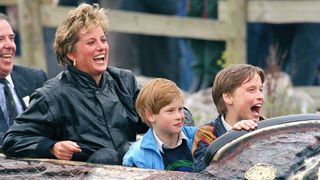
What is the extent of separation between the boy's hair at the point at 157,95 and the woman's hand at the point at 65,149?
38cm

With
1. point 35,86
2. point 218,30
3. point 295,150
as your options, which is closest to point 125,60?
point 218,30

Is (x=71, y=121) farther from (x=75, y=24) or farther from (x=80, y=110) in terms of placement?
(x=75, y=24)

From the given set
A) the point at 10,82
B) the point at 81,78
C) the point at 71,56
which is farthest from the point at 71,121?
the point at 10,82

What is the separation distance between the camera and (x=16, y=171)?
6152mm

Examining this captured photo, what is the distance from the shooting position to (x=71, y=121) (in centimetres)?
663

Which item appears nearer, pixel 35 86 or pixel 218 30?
pixel 35 86

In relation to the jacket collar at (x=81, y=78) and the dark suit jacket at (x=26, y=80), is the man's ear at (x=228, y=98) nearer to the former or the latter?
the jacket collar at (x=81, y=78)

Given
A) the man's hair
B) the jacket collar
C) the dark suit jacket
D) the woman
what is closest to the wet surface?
the woman

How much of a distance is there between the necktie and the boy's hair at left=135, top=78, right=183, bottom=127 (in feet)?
3.72

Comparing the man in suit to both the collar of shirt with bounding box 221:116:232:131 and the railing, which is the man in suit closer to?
the collar of shirt with bounding box 221:116:232:131

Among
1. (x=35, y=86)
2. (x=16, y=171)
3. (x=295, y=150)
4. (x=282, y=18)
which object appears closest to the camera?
(x=295, y=150)

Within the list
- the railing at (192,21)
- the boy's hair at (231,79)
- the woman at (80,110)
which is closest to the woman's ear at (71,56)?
the woman at (80,110)

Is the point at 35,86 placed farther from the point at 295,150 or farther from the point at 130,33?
the point at 130,33

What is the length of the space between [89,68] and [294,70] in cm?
434
